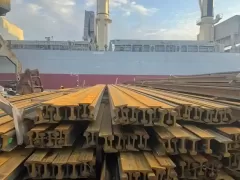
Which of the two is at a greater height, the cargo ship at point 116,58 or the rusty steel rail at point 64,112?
the cargo ship at point 116,58

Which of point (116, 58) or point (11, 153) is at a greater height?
point (116, 58)

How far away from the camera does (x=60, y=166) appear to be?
177 cm

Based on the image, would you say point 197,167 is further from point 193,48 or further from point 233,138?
point 193,48

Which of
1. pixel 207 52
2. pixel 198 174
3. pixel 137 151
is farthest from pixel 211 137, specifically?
pixel 207 52

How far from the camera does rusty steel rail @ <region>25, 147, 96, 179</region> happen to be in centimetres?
178

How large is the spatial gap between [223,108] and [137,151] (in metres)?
0.78

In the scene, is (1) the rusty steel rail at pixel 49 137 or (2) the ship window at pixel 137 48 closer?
(1) the rusty steel rail at pixel 49 137

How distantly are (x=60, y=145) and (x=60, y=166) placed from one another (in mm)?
172

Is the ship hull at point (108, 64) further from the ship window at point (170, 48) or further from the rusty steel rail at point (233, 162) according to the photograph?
the rusty steel rail at point (233, 162)

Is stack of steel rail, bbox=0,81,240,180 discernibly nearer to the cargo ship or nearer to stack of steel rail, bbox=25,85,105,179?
stack of steel rail, bbox=25,85,105,179

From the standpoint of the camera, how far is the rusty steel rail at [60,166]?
5.85ft

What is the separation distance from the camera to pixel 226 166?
1989 mm

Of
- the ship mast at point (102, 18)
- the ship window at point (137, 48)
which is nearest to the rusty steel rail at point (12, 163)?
the ship mast at point (102, 18)

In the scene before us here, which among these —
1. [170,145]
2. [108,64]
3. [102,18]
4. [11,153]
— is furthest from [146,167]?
[108,64]
